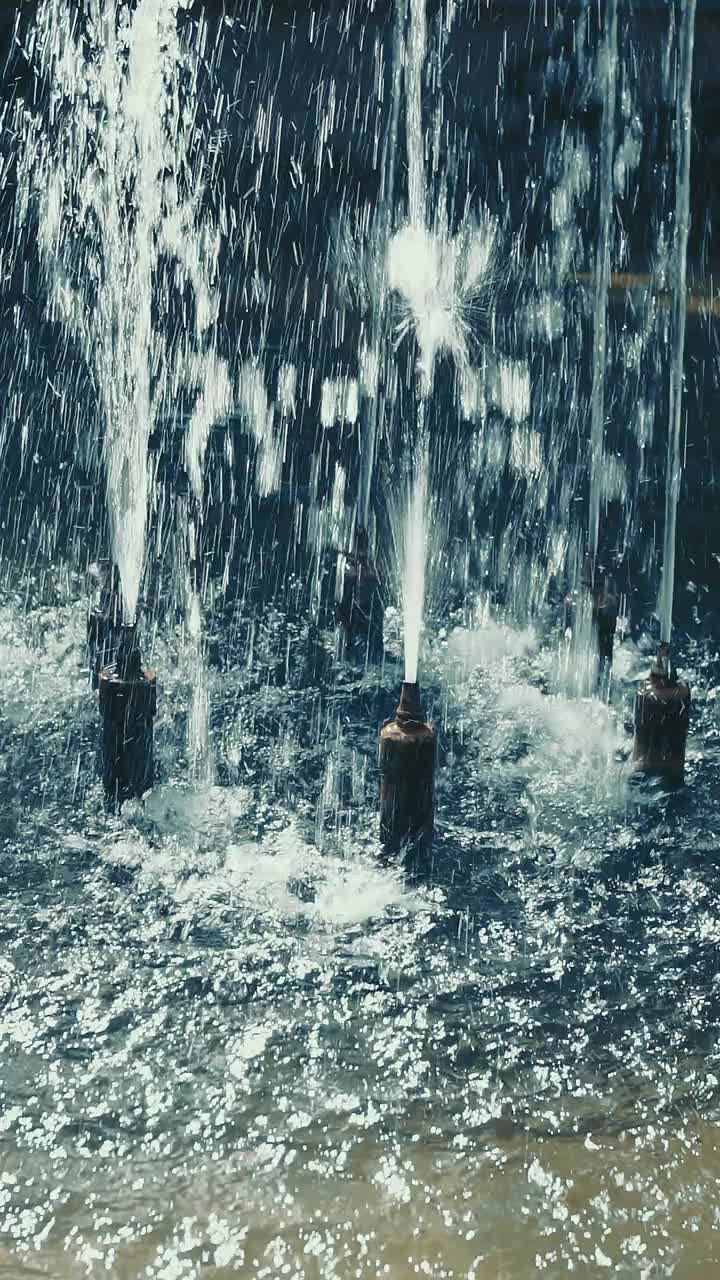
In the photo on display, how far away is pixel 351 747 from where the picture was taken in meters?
8.45

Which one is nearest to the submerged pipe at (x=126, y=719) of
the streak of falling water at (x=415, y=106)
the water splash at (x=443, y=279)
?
the water splash at (x=443, y=279)

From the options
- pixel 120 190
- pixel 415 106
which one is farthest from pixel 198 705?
pixel 415 106

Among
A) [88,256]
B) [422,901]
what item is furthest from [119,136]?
[422,901]

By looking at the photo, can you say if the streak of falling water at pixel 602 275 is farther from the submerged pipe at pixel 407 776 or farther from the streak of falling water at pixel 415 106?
the submerged pipe at pixel 407 776

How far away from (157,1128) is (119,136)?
21.8 metres

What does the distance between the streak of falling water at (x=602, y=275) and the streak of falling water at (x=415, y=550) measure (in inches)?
64.8

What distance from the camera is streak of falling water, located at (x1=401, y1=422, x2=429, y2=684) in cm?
730

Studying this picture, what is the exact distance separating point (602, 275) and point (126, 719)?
14.4m

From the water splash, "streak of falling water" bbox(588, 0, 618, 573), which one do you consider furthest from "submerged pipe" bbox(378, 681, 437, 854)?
the water splash

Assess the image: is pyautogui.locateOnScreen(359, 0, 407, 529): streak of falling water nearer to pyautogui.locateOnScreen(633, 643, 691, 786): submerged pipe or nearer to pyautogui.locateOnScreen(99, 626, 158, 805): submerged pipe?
pyautogui.locateOnScreen(633, 643, 691, 786): submerged pipe

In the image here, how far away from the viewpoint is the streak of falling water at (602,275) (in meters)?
14.6

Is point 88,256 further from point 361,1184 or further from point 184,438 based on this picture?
point 361,1184

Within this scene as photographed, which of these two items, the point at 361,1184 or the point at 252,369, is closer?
the point at 361,1184

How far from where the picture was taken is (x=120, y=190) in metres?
23.5
